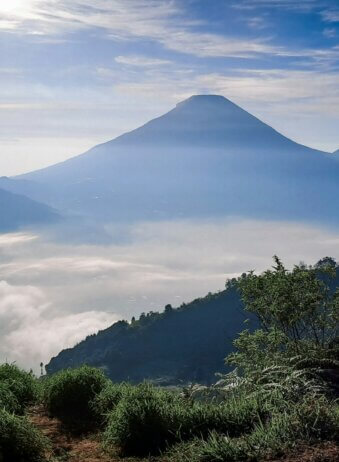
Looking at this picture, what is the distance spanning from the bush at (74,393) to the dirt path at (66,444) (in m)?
0.28

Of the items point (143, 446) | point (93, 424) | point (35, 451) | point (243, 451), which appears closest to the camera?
point (243, 451)

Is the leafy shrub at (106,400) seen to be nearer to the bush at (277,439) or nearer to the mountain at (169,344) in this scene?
the bush at (277,439)

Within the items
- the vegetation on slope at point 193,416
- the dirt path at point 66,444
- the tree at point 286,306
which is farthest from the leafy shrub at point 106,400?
the tree at point 286,306

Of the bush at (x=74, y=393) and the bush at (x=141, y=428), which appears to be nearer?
the bush at (x=141, y=428)

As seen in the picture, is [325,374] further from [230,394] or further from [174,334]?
[174,334]

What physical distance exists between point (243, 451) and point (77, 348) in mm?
156600

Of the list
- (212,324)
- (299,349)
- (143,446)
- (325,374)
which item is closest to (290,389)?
(143,446)

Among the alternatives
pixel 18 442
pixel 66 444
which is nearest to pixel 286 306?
pixel 66 444

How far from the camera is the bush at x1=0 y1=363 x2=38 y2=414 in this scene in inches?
404

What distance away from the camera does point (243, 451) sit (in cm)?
632

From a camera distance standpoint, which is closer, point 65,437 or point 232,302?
point 65,437

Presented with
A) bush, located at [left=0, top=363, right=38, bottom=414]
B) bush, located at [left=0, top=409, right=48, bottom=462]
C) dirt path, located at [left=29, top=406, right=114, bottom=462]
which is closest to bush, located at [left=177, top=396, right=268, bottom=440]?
dirt path, located at [left=29, top=406, right=114, bottom=462]

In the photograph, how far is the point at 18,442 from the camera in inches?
288

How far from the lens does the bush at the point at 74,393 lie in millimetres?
9758
